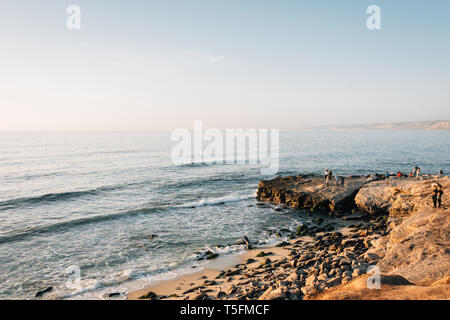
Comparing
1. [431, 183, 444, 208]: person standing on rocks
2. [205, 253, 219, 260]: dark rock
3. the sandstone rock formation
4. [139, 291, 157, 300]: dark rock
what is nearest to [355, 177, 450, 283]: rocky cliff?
[431, 183, 444, 208]: person standing on rocks

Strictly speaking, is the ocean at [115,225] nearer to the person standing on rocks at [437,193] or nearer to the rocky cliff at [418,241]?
the rocky cliff at [418,241]

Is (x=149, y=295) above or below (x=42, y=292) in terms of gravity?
above

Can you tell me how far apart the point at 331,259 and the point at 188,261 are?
30.2 ft

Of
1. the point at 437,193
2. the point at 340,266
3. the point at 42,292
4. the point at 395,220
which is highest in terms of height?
the point at 437,193

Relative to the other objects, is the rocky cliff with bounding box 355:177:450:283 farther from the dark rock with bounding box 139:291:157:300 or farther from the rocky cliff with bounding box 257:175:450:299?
the dark rock with bounding box 139:291:157:300

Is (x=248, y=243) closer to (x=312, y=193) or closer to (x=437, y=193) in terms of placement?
(x=312, y=193)

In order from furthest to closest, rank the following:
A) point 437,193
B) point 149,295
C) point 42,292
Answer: point 437,193, point 42,292, point 149,295

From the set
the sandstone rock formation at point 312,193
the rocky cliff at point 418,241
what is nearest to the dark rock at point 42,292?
the rocky cliff at point 418,241

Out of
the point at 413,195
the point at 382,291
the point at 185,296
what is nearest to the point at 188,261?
the point at 185,296

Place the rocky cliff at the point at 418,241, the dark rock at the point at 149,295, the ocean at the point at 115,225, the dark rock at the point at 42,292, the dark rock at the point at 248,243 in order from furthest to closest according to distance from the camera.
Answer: the dark rock at the point at 248,243 → the ocean at the point at 115,225 → the dark rock at the point at 42,292 → the dark rock at the point at 149,295 → the rocky cliff at the point at 418,241

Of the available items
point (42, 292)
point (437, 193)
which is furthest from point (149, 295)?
point (437, 193)

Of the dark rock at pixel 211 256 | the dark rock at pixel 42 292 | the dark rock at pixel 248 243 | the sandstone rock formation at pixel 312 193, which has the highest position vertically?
the sandstone rock formation at pixel 312 193

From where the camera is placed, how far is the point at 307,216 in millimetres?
25422

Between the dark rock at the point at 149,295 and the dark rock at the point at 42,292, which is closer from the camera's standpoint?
the dark rock at the point at 149,295
